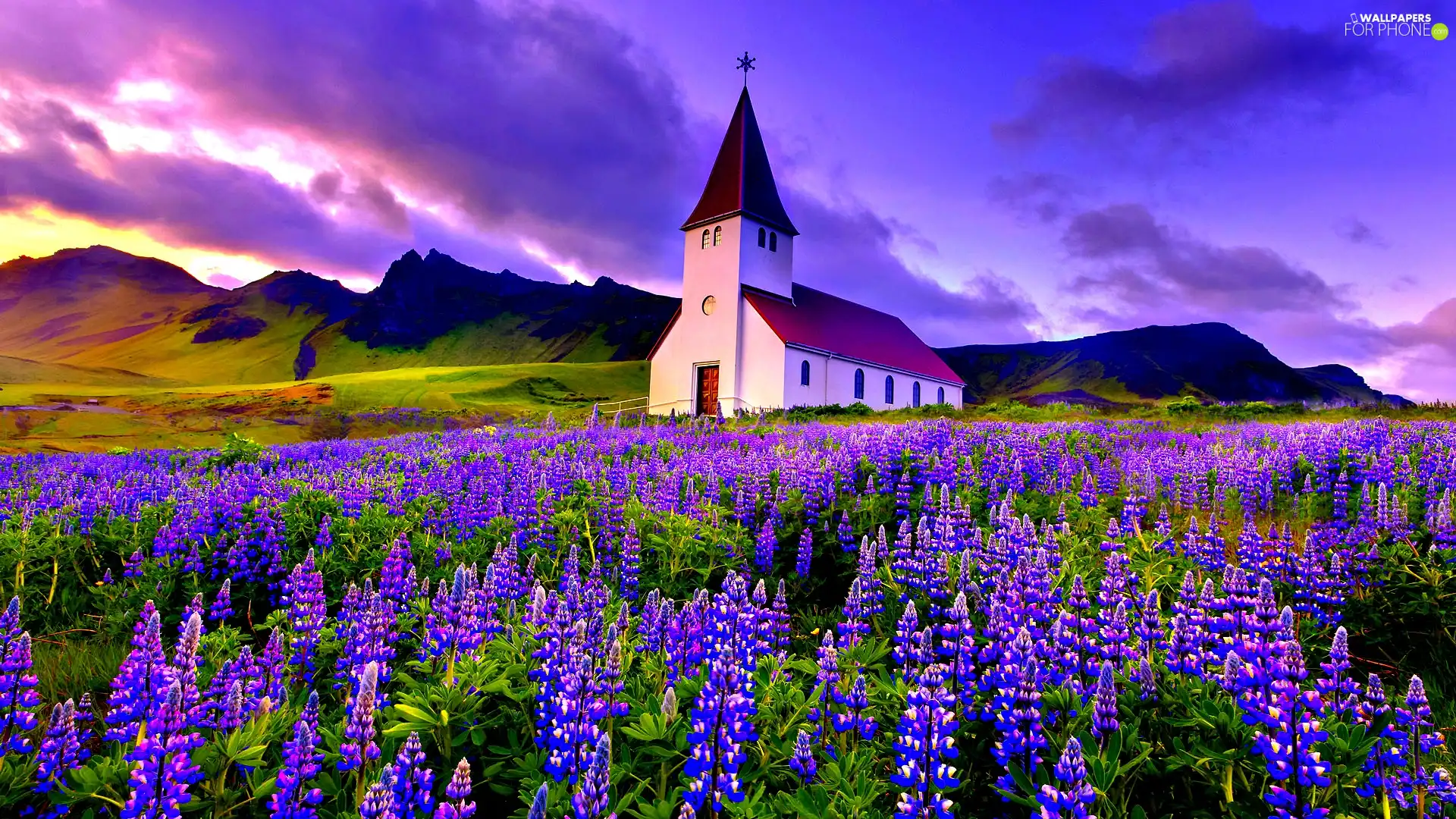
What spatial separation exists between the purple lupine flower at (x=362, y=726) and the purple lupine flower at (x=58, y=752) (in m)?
1.01

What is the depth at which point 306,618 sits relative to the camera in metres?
3.72

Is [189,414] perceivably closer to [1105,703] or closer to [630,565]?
[630,565]

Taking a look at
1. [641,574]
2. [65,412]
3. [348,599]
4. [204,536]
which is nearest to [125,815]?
[348,599]

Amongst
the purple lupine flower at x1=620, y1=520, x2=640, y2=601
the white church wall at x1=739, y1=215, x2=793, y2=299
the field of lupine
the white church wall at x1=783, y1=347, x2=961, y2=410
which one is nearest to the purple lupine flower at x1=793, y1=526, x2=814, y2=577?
the field of lupine

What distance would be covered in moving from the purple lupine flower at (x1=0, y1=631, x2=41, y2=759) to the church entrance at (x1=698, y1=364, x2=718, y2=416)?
124ft

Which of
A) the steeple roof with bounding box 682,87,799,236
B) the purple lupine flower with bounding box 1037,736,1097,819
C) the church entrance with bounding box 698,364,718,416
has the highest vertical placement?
the steeple roof with bounding box 682,87,799,236

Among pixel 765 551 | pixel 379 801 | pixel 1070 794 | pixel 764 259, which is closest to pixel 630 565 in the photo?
pixel 765 551

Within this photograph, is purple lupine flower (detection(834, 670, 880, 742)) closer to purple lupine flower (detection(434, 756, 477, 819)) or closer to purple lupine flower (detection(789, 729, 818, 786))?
purple lupine flower (detection(789, 729, 818, 786))

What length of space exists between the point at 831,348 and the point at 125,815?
4037 cm

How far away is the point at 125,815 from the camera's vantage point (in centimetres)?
201

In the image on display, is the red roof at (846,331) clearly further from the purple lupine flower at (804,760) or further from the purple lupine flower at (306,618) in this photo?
the purple lupine flower at (804,760)

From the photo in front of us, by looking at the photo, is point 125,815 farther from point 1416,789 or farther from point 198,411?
point 198,411

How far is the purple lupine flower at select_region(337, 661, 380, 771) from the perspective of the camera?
2.15 meters

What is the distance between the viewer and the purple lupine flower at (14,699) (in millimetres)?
2680
